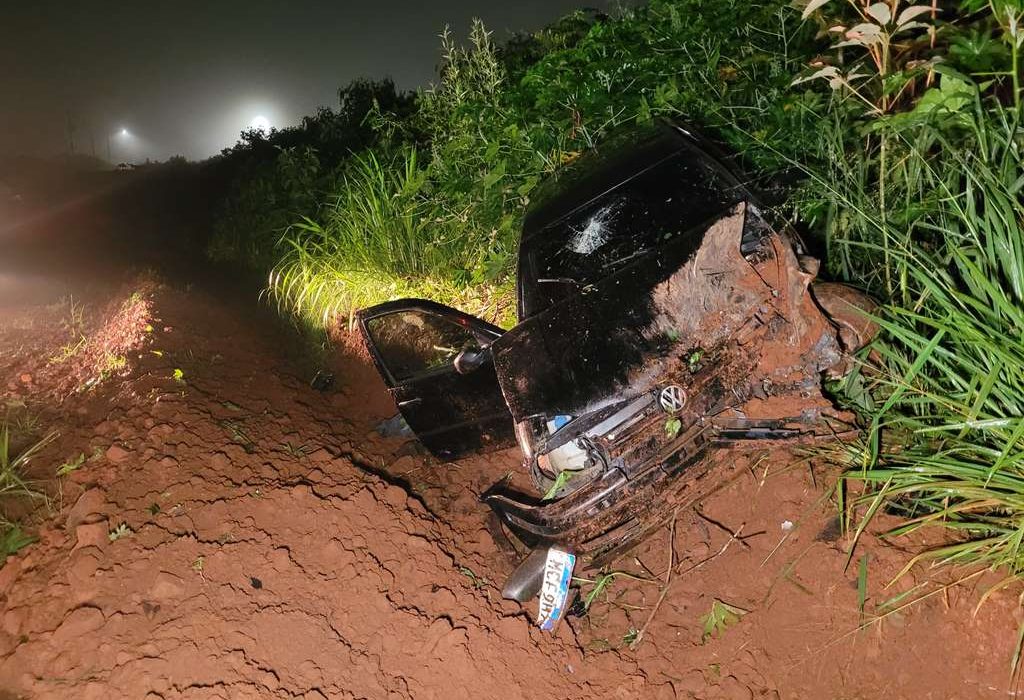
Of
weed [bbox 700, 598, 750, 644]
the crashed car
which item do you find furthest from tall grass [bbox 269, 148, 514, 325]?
weed [bbox 700, 598, 750, 644]

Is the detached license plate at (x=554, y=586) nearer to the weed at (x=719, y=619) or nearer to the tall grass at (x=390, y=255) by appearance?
the weed at (x=719, y=619)

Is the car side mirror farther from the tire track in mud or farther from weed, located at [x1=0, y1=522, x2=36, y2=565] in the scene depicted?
weed, located at [x1=0, y1=522, x2=36, y2=565]

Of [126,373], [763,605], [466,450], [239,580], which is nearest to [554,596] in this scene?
[763,605]

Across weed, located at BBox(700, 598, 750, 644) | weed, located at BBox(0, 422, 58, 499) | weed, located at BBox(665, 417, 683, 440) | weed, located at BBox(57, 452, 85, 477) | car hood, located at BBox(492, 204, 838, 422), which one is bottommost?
weed, located at BBox(700, 598, 750, 644)

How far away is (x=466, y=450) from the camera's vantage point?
3412 mm

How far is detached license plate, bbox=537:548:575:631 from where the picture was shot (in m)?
2.45

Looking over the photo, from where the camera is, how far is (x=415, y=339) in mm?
3689

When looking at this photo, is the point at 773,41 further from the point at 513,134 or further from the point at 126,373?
the point at 126,373

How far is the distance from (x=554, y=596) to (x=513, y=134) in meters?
3.88

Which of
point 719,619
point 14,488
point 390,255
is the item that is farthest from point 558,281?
point 14,488

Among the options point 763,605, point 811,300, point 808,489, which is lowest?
point 763,605

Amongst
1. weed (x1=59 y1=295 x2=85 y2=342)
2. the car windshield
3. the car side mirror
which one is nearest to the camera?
the car windshield

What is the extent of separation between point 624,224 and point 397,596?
6.96ft

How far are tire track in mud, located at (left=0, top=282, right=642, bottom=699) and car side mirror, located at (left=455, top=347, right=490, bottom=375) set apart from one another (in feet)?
2.94
